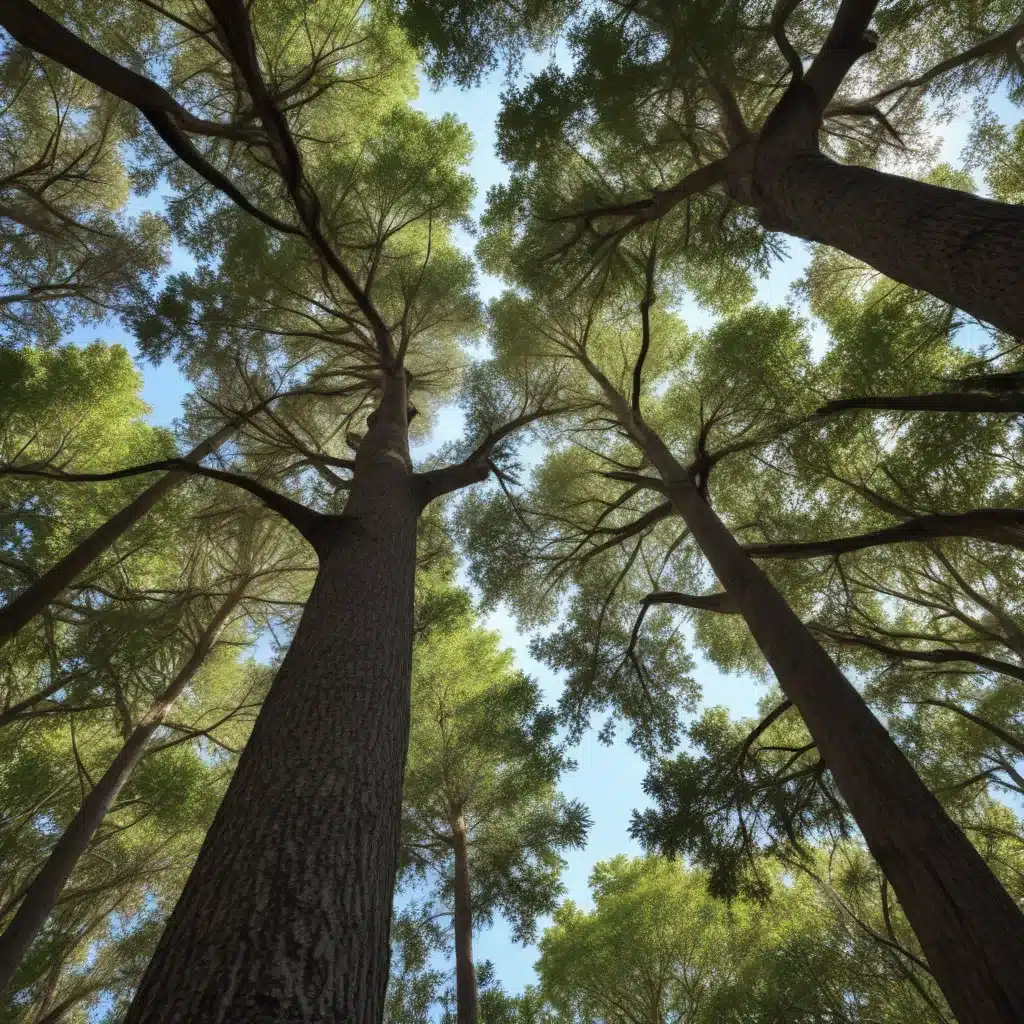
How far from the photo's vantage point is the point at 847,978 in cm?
606

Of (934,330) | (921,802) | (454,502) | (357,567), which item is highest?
(454,502)

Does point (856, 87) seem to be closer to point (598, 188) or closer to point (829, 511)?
point (598, 188)

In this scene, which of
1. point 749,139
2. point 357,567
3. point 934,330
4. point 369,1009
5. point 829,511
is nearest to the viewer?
point 369,1009

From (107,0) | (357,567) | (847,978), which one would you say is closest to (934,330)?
(357,567)

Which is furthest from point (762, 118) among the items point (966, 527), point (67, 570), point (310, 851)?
point (67, 570)

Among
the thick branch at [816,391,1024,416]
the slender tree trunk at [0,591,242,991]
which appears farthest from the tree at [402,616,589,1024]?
the thick branch at [816,391,1024,416]

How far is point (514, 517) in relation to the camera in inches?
308

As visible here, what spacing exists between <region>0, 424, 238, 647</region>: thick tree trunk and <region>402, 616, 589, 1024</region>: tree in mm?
3929

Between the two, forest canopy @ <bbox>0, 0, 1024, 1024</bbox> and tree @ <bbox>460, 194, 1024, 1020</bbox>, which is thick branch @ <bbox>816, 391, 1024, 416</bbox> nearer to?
forest canopy @ <bbox>0, 0, 1024, 1024</bbox>

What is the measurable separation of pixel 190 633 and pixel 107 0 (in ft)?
31.4

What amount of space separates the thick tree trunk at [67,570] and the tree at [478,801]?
3.93 meters

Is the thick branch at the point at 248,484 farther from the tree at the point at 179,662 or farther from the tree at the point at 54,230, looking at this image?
the tree at the point at 54,230

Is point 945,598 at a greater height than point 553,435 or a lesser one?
lesser

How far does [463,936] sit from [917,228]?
8.09m
